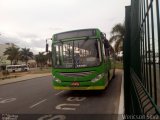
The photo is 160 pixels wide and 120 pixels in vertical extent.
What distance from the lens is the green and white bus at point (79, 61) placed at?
34.0 ft

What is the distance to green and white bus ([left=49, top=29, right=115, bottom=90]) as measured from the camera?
10.4 m

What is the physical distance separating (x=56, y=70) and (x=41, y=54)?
9632cm

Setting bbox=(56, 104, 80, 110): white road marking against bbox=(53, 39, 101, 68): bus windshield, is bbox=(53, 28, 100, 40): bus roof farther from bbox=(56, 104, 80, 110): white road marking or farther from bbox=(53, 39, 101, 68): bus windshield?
bbox=(56, 104, 80, 110): white road marking

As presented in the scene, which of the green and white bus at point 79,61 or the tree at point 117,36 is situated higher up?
the tree at point 117,36

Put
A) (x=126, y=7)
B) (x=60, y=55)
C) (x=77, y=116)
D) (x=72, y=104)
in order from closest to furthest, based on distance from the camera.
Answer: (x=126, y=7) → (x=77, y=116) → (x=72, y=104) → (x=60, y=55)

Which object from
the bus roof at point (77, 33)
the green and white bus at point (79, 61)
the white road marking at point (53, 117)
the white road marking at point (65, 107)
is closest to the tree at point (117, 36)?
the bus roof at point (77, 33)

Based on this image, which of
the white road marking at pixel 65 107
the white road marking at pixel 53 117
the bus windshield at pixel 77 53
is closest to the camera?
the white road marking at pixel 53 117

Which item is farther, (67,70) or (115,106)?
(67,70)

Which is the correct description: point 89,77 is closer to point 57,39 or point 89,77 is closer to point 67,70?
point 67,70

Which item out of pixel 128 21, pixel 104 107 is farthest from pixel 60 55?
pixel 128 21

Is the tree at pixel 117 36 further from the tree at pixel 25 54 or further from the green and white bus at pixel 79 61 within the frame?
the tree at pixel 25 54

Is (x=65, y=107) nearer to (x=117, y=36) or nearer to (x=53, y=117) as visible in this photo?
(x=53, y=117)

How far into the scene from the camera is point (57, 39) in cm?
1138

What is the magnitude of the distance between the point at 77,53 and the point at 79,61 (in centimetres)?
37
